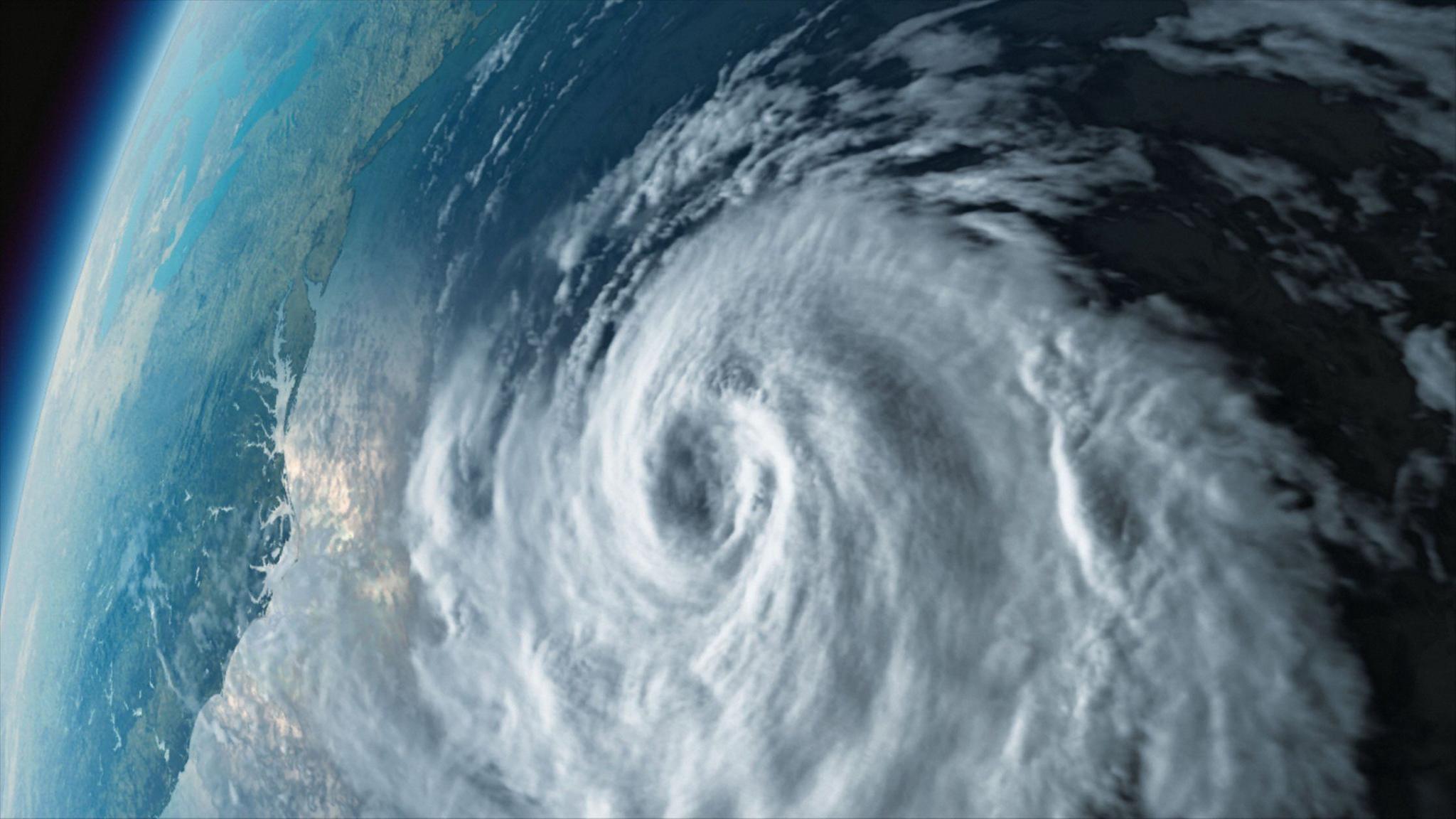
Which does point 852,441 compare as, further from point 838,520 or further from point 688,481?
point 688,481

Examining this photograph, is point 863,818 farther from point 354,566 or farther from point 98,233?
point 98,233

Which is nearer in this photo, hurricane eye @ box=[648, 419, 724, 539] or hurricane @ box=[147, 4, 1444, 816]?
hurricane @ box=[147, 4, 1444, 816]

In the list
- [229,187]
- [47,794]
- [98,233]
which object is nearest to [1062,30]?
[229,187]

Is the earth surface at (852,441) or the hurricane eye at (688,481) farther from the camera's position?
the hurricane eye at (688,481)

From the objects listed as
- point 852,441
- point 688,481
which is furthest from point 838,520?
point 688,481
